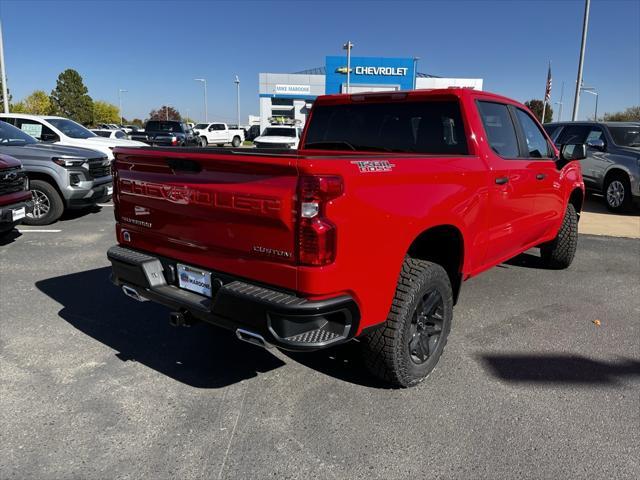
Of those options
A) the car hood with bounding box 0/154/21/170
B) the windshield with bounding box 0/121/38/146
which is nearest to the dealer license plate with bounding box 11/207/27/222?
the car hood with bounding box 0/154/21/170

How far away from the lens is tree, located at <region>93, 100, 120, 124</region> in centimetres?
7344

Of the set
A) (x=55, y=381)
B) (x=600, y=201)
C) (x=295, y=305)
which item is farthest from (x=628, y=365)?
(x=600, y=201)

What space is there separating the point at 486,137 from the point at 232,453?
9.37 feet

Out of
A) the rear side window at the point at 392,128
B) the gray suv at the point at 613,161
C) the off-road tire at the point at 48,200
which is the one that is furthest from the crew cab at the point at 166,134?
the rear side window at the point at 392,128

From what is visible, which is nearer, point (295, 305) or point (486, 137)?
point (295, 305)

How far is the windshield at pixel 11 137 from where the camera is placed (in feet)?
27.1

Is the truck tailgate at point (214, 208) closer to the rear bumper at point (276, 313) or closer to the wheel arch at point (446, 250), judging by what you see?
the rear bumper at point (276, 313)

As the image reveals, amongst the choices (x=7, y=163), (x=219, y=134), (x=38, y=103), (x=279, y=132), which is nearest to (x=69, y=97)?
(x=38, y=103)

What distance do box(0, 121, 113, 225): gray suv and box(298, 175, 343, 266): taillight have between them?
6.99 metres

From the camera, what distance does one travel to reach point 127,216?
3400 mm

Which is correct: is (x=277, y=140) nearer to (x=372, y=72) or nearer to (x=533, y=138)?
(x=533, y=138)

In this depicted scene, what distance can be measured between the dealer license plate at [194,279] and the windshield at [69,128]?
386 inches

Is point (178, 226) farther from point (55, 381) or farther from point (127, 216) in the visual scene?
point (55, 381)

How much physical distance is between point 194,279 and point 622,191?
1014 cm
